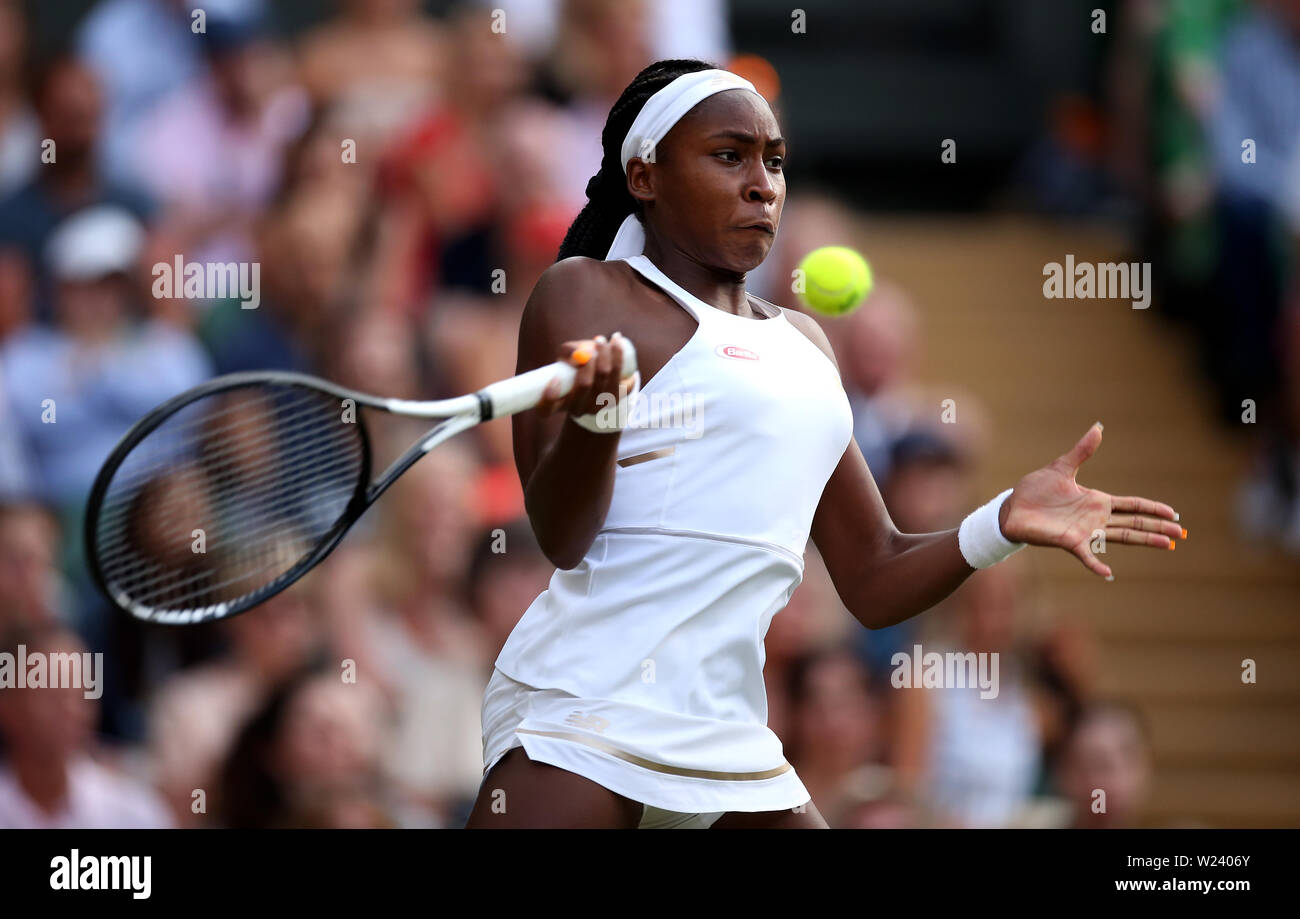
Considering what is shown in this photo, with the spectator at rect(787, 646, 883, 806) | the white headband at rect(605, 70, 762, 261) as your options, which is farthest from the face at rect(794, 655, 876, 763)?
the white headband at rect(605, 70, 762, 261)

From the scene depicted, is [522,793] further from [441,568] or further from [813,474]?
[441,568]

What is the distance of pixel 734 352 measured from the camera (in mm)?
2982

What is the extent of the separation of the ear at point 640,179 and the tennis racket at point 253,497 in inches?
17.1

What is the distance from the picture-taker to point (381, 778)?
5.57m

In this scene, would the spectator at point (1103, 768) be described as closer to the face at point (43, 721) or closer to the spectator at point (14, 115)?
the face at point (43, 721)

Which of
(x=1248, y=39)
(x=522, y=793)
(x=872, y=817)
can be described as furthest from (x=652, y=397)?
(x=1248, y=39)

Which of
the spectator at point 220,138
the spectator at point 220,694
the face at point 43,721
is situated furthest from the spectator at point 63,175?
the face at point 43,721

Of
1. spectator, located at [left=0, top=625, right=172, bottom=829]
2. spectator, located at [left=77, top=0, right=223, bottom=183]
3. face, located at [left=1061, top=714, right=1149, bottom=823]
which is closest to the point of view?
spectator, located at [left=0, top=625, right=172, bottom=829]

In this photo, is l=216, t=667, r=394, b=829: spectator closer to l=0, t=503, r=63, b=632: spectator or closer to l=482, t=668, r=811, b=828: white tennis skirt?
l=0, t=503, r=63, b=632: spectator

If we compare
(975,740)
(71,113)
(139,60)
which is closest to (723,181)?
(975,740)

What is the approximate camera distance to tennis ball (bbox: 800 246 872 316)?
3424 millimetres

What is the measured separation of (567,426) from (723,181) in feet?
1.73

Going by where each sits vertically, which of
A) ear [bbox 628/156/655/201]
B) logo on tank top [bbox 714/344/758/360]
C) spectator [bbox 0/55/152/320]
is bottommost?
logo on tank top [bbox 714/344/758/360]

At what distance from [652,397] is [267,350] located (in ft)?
13.0
